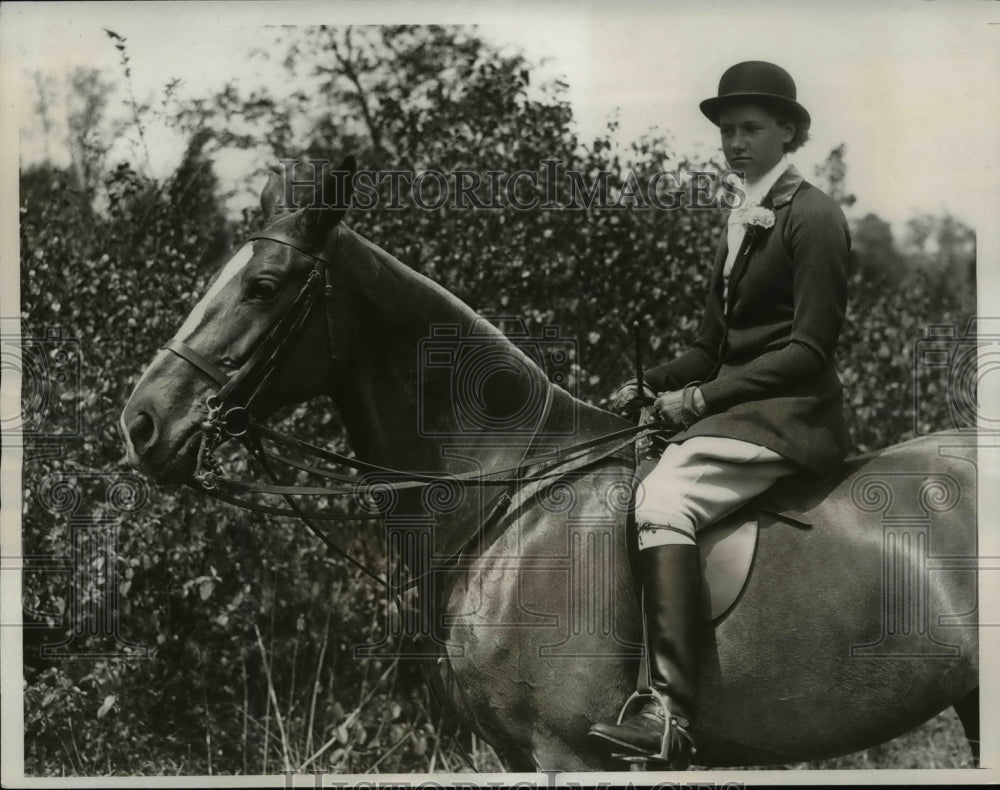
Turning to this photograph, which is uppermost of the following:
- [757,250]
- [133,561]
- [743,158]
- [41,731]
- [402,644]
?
[743,158]

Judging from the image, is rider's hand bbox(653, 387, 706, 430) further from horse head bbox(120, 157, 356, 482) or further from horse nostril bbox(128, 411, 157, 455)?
horse nostril bbox(128, 411, 157, 455)

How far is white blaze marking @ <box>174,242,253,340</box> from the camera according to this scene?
3.94m

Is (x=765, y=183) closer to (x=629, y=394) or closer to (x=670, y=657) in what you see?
(x=629, y=394)

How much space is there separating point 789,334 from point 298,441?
1.97 metres

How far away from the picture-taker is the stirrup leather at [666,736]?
12.0 ft

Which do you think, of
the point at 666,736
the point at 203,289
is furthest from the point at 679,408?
the point at 203,289

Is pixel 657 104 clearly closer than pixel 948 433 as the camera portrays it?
No

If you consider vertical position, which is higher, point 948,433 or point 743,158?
point 743,158

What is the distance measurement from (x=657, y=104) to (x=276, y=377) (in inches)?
98.7

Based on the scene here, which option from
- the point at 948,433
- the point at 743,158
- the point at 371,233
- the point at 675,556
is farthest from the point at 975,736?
the point at 371,233

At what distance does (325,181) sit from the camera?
13.1 feet

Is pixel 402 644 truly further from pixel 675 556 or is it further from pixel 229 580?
pixel 675 556

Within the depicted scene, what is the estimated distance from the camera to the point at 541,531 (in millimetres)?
4020

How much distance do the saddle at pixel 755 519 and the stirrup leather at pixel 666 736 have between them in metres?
0.37
